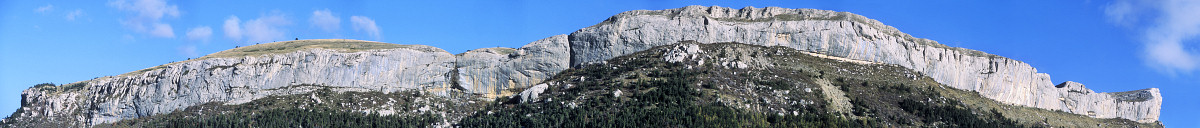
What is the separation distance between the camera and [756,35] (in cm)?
13662

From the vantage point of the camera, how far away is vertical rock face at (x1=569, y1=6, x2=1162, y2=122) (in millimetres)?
135625

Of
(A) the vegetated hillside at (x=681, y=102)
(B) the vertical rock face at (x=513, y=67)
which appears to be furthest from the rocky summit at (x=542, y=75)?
(A) the vegetated hillside at (x=681, y=102)

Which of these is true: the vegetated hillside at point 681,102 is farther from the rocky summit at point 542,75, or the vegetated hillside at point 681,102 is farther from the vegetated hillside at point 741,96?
the rocky summit at point 542,75

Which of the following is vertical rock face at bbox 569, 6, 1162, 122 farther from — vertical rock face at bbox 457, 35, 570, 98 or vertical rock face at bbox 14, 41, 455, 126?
vertical rock face at bbox 14, 41, 455, 126

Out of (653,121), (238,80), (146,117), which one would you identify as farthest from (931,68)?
(146,117)

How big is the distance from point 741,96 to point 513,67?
102ft

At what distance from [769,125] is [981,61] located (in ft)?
178

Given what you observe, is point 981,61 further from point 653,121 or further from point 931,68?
point 653,121

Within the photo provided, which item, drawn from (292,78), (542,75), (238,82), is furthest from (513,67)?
(238,82)

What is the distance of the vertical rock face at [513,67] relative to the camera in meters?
134

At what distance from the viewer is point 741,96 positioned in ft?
391

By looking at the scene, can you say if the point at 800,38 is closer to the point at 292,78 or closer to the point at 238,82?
the point at 292,78

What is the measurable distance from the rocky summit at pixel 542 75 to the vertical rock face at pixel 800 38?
0.62 ft

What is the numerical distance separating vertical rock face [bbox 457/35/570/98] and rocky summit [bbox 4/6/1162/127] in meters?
0.13
